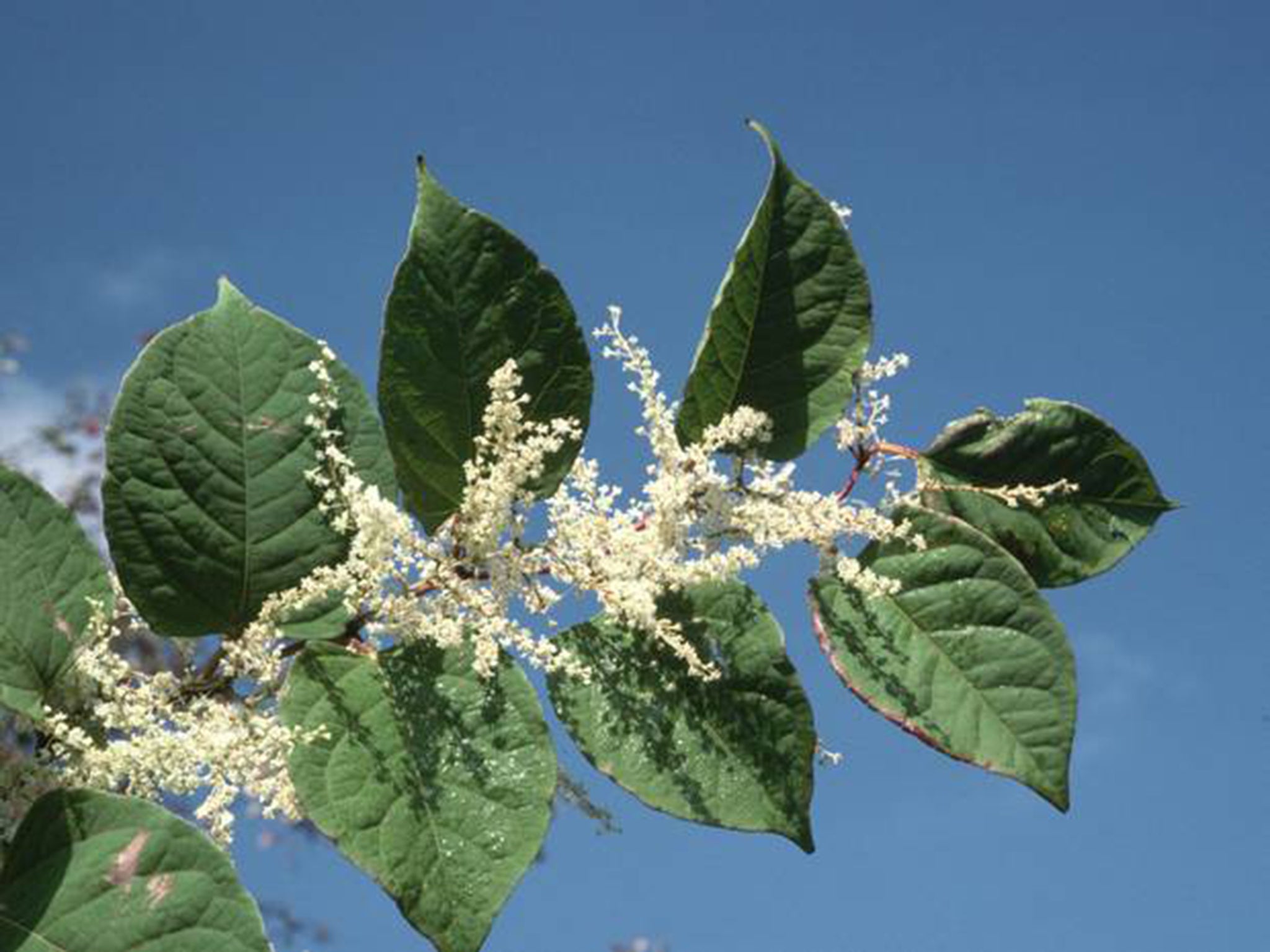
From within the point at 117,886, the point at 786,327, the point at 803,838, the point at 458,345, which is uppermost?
the point at 786,327

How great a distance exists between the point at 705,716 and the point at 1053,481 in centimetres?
54

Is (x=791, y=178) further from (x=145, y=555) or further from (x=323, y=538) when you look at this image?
(x=145, y=555)

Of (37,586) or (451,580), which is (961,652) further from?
(37,586)

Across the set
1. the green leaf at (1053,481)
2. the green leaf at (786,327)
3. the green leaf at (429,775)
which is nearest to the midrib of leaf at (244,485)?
the green leaf at (429,775)

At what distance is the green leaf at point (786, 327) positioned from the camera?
1.52m

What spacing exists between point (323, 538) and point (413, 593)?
0.10 meters

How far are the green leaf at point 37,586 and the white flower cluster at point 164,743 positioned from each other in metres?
0.02

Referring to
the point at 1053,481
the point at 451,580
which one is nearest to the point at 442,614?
the point at 451,580

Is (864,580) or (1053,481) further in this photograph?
(1053,481)

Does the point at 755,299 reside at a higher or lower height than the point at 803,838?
higher

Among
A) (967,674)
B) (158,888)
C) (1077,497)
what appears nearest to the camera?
(158,888)

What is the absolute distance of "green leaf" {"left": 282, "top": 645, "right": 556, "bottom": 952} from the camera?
4.04ft

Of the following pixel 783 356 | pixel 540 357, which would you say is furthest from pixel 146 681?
pixel 783 356

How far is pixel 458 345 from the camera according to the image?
55.4 inches
